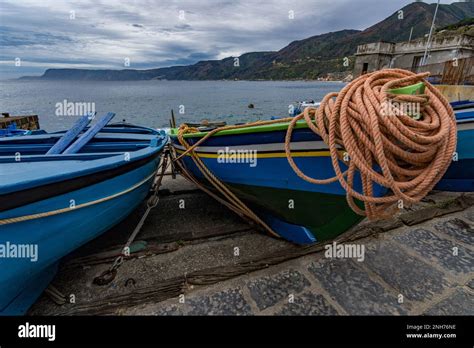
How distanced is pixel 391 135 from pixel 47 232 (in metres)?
3.15

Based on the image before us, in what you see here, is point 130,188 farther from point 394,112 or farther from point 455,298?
point 455,298

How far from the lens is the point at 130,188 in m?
3.14

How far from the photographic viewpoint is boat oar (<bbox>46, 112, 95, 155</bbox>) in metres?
3.31

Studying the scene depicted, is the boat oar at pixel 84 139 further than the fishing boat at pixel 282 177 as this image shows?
Yes

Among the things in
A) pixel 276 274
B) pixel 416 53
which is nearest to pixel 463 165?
pixel 276 274

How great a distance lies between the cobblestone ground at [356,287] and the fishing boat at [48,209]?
1.00 m

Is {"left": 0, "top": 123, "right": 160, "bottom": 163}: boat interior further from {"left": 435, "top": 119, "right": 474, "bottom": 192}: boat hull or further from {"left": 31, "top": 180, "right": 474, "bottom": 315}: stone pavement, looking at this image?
{"left": 435, "top": 119, "right": 474, "bottom": 192}: boat hull

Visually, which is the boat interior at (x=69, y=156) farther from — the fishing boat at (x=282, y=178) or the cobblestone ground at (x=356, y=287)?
the cobblestone ground at (x=356, y=287)

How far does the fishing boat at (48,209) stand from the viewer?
1.99m

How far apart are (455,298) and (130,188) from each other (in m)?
3.92

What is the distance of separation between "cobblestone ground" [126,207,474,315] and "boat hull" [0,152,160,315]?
959 millimetres

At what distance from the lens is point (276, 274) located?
281cm

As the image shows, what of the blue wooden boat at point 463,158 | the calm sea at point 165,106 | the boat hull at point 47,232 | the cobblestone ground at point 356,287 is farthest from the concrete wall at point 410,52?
the boat hull at point 47,232
